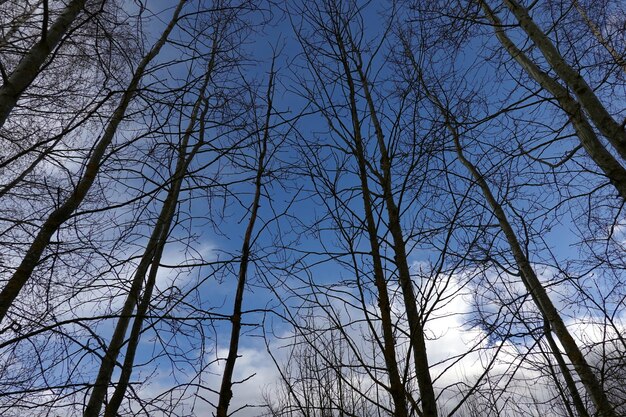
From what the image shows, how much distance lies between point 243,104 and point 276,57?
1.18ft

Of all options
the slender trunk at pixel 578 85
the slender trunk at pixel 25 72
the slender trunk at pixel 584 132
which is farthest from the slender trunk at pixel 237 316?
the slender trunk at pixel 578 85

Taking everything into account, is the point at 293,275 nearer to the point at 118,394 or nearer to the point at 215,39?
the point at 118,394

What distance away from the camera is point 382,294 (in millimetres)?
1410

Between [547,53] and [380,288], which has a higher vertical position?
[547,53]

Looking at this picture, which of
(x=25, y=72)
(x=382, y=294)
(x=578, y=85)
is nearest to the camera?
(x=382, y=294)

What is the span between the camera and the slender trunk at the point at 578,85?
115 inches

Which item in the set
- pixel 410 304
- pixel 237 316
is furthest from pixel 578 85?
pixel 237 316

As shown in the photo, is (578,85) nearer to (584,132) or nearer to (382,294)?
(584,132)

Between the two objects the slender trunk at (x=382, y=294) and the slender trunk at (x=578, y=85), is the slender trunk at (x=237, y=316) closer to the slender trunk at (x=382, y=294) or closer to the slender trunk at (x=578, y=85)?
the slender trunk at (x=382, y=294)

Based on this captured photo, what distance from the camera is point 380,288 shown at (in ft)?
4.67

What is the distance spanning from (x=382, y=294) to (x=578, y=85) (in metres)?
3.02

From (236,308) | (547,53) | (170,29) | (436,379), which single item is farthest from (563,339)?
(170,29)

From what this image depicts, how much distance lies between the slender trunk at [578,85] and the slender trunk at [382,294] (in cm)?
226

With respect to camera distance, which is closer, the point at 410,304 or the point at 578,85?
the point at 410,304
